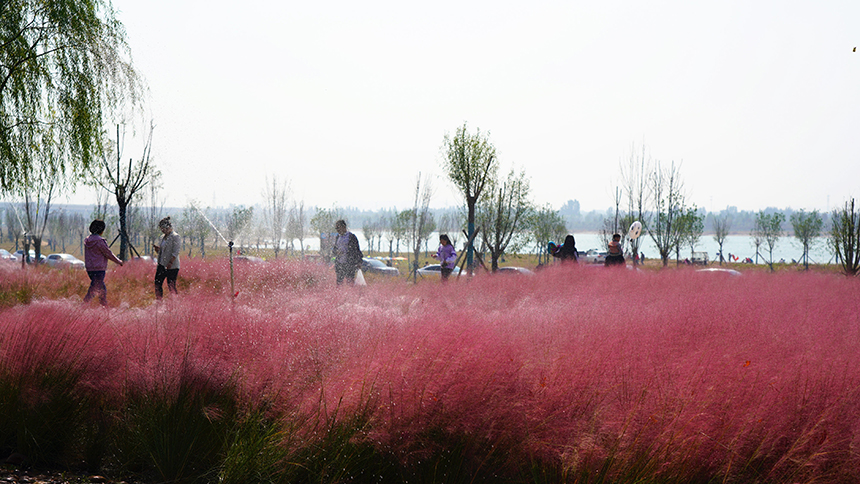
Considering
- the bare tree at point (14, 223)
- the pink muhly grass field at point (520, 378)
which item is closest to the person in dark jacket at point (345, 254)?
the pink muhly grass field at point (520, 378)

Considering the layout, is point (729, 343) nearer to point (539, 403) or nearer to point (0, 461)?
point (539, 403)

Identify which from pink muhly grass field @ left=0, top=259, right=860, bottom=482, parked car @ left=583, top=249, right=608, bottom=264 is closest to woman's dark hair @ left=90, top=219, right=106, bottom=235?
pink muhly grass field @ left=0, top=259, right=860, bottom=482

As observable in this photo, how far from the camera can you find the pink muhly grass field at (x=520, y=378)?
290 centimetres

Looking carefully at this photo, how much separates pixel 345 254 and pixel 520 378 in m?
6.78

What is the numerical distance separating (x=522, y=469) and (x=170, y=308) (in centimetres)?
378

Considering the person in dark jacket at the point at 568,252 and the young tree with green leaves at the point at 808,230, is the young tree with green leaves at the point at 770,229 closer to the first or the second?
the young tree with green leaves at the point at 808,230

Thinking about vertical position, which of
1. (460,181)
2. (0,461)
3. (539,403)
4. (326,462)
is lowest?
(0,461)

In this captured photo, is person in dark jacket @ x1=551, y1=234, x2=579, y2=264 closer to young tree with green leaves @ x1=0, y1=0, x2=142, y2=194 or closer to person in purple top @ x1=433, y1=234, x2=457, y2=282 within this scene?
person in purple top @ x1=433, y1=234, x2=457, y2=282

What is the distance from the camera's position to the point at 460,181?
60.5 ft

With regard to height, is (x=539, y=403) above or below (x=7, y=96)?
below

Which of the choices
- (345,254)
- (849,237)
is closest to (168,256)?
(345,254)

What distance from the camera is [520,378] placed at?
132 inches

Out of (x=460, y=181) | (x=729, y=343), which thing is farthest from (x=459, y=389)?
(x=460, y=181)

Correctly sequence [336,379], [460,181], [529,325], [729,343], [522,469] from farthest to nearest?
[460,181] < [529,325] < [729,343] < [336,379] < [522,469]
